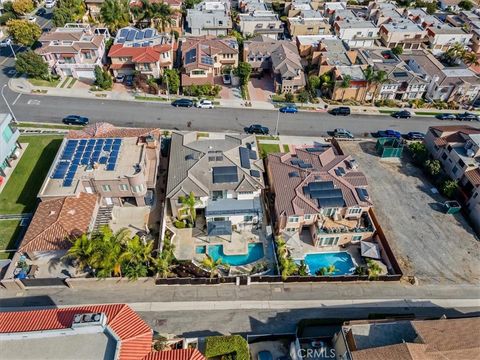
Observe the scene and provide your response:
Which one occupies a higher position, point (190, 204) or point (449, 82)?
point (449, 82)

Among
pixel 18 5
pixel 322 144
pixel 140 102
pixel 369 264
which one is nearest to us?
pixel 369 264

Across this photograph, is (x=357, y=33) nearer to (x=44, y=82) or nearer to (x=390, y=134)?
(x=390, y=134)

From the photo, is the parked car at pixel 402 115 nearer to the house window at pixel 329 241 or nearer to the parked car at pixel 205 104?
the house window at pixel 329 241

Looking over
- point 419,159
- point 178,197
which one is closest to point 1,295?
point 178,197

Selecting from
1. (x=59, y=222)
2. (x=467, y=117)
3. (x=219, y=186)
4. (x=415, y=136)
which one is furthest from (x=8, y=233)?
(x=467, y=117)

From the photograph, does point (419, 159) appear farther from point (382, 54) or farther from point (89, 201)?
point (89, 201)

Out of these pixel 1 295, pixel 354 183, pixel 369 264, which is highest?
pixel 354 183
